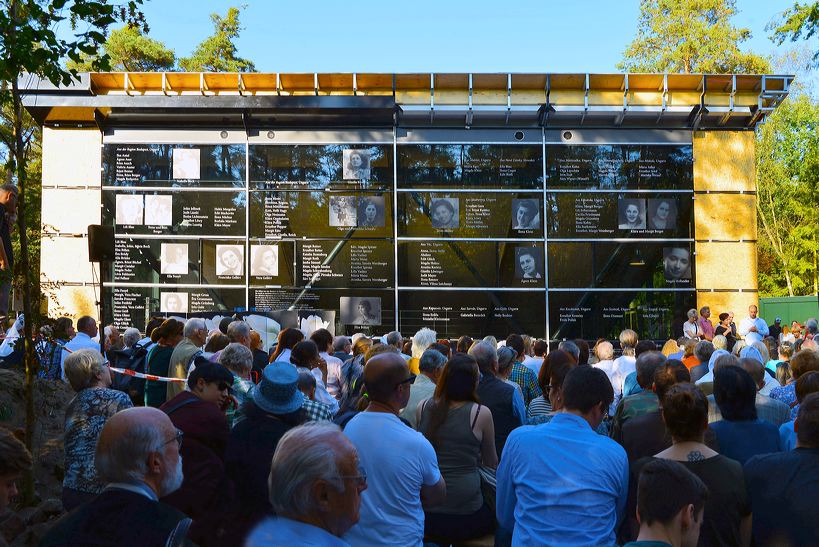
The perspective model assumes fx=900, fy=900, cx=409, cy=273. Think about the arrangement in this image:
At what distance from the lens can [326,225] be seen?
1952 cm

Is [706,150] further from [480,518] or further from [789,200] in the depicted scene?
[789,200]

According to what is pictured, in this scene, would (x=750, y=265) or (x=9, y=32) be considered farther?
(x=750, y=265)

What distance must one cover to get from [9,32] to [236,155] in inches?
514

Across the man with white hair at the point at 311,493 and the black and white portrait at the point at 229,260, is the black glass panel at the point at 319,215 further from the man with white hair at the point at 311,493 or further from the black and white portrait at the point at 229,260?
the man with white hair at the point at 311,493

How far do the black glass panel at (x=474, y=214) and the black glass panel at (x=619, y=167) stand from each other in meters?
0.79

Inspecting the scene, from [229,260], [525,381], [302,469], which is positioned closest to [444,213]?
[229,260]

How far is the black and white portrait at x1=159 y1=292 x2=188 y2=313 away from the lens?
63.9 ft

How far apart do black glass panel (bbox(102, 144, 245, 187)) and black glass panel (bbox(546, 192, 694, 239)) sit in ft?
22.9

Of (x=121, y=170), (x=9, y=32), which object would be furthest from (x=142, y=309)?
(x=9, y=32)

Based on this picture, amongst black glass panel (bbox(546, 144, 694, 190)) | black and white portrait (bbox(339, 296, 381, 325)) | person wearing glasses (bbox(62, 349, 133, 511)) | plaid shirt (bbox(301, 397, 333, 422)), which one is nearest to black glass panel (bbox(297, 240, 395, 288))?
black and white portrait (bbox(339, 296, 381, 325))

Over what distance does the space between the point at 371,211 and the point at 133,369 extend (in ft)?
32.0

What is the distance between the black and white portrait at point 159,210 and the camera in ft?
64.0

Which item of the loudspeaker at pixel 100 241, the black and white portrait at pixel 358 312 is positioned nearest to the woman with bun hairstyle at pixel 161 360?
the loudspeaker at pixel 100 241

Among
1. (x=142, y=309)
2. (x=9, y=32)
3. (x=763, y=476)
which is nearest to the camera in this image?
(x=763, y=476)
